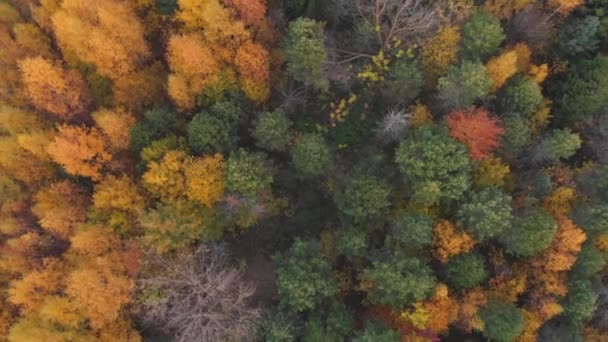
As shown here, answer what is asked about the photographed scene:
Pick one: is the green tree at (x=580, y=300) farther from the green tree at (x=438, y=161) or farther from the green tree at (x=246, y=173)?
the green tree at (x=246, y=173)

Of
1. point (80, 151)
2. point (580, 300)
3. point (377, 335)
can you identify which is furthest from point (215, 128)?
point (580, 300)

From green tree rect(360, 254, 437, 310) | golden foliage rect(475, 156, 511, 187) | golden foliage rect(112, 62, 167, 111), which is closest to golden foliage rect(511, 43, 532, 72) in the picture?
golden foliage rect(475, 156, 511, 187)

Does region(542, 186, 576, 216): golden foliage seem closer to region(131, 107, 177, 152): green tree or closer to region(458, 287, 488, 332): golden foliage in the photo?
region(458, 287, 488, 332): golden foliage

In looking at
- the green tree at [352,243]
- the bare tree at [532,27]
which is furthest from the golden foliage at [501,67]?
the green tree at [352,243]

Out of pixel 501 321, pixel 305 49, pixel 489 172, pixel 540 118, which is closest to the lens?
pixel 501 321

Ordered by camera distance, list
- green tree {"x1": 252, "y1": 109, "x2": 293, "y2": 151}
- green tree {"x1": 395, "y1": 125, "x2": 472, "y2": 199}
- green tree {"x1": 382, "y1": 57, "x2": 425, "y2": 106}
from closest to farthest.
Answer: green tree {"x1": 395, "y1": 125, "x2": 472, "y2": 199}, green tree {"x1": 252, "y1": 109, "x2": 293, "y2": 151}, green tree {"x1": 382, "y1": 57, "x2": 425, "y2": 106}

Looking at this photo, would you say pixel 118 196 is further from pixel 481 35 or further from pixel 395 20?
pixel 481 35

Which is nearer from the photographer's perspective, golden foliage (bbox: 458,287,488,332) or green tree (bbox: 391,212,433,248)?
green tree (bbox: 391,212,433,248)
